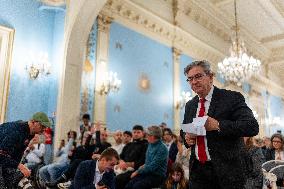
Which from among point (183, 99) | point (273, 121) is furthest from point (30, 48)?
point (273, 121)

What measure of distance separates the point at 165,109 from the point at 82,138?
4064mm

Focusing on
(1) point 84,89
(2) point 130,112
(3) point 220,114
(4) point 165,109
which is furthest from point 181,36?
(3) point 220,114

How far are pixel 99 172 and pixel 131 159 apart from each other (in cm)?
163

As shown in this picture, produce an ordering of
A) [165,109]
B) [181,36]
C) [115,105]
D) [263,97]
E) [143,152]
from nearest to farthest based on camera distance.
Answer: [143,152] → [115,105] → [165,109] → [181,36] → [263,97]

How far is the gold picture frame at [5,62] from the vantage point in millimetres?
6551

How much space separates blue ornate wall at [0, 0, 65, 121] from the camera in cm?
682

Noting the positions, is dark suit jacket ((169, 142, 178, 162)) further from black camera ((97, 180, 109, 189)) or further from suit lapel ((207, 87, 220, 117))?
suit lapel ((207, 87, 220, 117))

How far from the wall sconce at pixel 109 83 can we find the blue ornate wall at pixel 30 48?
1229 mm

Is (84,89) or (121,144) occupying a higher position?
(84,89)

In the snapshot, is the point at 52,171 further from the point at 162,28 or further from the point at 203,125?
the point at 162,28

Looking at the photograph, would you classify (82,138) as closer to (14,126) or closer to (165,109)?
(14,126)

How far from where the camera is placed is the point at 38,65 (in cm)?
704

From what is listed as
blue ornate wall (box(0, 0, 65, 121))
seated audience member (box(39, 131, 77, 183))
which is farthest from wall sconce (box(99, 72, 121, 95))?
seated audience member (box(39, 131, 77, 183))

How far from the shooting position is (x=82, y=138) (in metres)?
6.43
